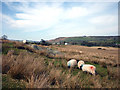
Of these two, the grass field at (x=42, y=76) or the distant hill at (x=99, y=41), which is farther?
the distant hill at (x=99, y=41)

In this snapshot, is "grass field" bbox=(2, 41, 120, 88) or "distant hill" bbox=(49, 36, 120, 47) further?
"distant hill" bbox=(49, 36, 120, 47)

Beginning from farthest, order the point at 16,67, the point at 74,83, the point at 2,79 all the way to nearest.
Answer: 1. the point at 16,67
2. the point at 74,83
3. the point at 2,79

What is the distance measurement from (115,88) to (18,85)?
3.83m

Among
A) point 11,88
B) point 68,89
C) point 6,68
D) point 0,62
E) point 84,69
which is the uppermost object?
point 0,62

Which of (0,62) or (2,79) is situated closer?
(2,79)

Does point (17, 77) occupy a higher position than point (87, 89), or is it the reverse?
point (17, 77)

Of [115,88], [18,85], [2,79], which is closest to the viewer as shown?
[18,85]

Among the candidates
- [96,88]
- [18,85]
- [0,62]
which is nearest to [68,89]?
[96,88]

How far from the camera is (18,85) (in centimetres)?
266

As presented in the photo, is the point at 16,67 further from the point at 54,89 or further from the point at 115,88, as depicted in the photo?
the point at 115,88

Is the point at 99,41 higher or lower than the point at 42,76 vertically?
higher

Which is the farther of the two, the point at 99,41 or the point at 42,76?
the point at 99,41

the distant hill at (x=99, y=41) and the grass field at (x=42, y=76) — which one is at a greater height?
the distant hill at (x=99, y=41)

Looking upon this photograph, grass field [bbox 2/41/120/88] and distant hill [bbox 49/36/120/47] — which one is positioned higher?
distant hill [bbox 49/36/120/47]
